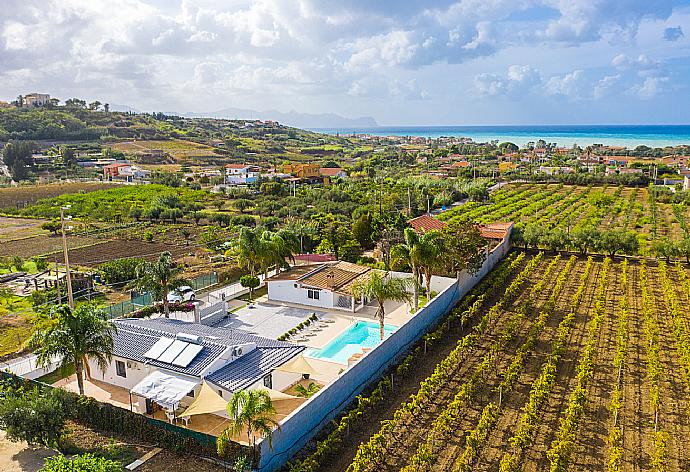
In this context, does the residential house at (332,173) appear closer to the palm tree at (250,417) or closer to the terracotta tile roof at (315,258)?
the terracotta tile roof at (315,258)

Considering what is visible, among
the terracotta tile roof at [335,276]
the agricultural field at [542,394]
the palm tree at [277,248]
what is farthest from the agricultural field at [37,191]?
the agricultural field at [542,394]

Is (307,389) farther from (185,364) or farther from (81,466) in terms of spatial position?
(81,466)

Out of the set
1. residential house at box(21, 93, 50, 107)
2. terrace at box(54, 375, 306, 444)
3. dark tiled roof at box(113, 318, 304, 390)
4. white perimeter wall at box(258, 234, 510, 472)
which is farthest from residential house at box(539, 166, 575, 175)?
residential house at box(21, 93, 50, 107)

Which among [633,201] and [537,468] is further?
[633,201]

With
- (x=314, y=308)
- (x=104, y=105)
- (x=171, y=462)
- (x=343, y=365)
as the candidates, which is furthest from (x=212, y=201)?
(x=104, y=105)

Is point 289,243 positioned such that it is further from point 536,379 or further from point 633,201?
point 633,201

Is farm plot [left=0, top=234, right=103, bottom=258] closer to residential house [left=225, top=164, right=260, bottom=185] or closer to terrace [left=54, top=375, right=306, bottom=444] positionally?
terrace [left=54, top=375, right=306, bottom=444]

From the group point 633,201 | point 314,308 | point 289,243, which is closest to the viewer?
point 314,308
